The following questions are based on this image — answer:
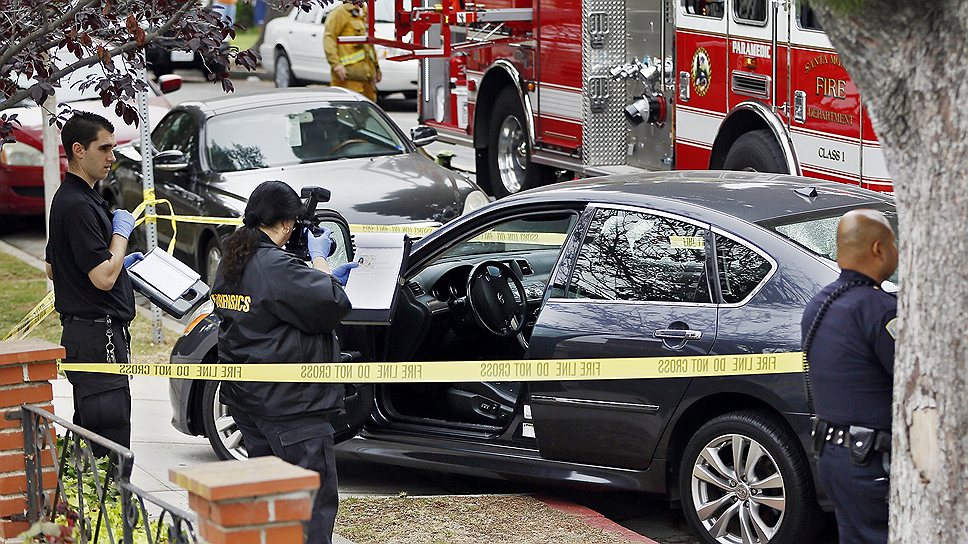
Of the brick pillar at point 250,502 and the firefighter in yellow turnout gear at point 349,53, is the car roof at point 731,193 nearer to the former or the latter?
the brick pillar at point 250,502

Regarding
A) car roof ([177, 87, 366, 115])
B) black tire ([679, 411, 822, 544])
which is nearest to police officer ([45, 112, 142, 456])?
black tire ([679, 411, 822, 544])

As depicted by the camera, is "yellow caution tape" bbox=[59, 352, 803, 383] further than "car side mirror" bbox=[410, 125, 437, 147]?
No

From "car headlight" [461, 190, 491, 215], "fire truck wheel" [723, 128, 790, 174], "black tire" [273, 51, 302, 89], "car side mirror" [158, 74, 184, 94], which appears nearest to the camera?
"fire truck wheel" [723, 128, 790, 174]

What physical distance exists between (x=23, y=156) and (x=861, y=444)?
10.9 m

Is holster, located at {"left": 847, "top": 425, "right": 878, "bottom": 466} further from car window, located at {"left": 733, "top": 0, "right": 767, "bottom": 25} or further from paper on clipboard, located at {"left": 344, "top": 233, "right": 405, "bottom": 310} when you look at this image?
car window, located at {"left": 733, "top": 0, "right": 767, "bottom": 25}

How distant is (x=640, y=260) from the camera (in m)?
5.77

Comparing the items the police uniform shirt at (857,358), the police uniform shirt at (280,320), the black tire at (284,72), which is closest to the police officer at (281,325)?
the police uniform shirt at (280,320)

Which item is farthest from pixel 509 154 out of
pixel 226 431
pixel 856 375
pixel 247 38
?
pixel 247 38

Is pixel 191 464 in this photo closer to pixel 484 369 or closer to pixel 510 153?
pixel 484 369

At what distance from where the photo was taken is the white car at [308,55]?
21469 millimetres

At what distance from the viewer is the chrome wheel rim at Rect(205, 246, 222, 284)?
10102 mm

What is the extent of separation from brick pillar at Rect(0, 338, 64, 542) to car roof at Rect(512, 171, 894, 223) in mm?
2133

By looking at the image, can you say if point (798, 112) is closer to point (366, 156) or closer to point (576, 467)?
point (366, 156)

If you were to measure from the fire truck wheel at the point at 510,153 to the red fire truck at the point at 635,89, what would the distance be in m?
0.02
